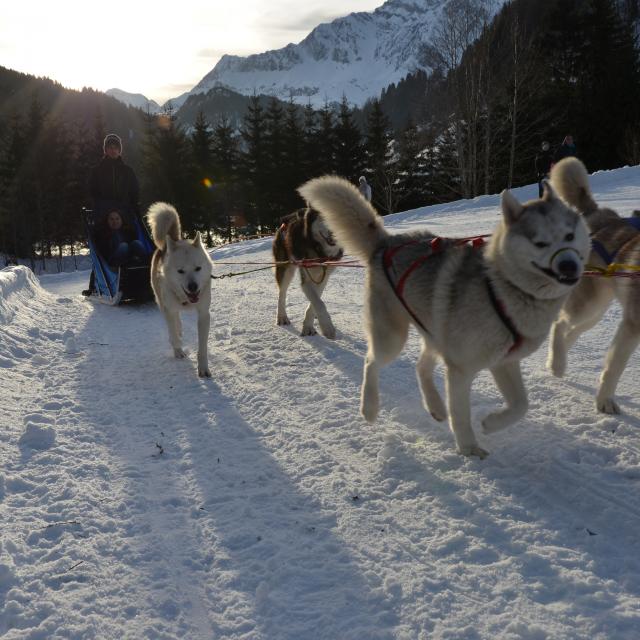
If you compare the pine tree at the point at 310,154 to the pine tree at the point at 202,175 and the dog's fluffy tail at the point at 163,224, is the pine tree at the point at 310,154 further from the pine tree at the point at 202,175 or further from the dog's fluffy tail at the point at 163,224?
the dog's fluffy tail at the point at 163,224

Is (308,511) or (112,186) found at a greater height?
(112,186)

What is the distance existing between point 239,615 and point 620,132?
3112cm

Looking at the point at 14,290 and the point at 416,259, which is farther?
the point at 14,290

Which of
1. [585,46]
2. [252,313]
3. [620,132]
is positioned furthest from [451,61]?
[252,313]

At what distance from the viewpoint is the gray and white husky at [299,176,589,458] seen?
7.88 feet

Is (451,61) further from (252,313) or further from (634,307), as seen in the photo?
(634,307)

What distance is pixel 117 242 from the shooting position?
7648 millimetres

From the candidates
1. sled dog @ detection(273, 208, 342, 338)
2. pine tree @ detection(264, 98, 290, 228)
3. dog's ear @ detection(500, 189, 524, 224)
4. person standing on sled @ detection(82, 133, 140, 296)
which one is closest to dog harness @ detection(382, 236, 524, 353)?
dog's ear @ detection(500, 189, 524, 224)

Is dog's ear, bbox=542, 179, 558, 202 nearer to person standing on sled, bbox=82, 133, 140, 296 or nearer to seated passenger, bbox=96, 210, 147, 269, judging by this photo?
seated passenger, bbox=96, 210, 147, 269

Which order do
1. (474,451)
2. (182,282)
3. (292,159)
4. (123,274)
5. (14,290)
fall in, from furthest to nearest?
(292,159), (123,274), (14,290), (182,282), (474,451)

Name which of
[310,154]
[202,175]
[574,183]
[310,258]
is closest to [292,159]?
[310,154]

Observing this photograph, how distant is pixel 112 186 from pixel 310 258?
3896 millimetres

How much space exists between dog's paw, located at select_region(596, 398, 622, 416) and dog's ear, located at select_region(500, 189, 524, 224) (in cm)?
139

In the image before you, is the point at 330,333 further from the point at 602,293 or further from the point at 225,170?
the point at 225,170
